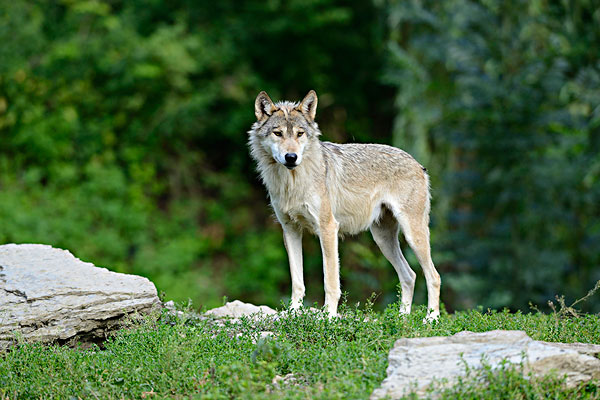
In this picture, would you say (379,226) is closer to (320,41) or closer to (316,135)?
(316,135)

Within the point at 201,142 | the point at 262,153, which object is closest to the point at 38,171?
the point at 201,142

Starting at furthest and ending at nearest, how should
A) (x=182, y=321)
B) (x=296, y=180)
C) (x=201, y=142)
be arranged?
(x=201, y=142) → (x=296, y=180) → (x=182, y=321)

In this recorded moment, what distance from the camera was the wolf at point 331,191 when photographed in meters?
7.00

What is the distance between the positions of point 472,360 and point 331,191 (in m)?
2.88

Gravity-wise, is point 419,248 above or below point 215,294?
below

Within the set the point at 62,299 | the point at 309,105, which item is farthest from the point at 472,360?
the point at 62,299

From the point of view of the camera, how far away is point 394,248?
7.93 metres

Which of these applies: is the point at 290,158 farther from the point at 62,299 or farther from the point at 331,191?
the point at 62,299

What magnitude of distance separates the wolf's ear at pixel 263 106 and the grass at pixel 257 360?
2.09 metres

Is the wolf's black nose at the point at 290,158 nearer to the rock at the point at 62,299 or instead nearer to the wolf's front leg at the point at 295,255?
the wolf's front leg at the point at 295,255

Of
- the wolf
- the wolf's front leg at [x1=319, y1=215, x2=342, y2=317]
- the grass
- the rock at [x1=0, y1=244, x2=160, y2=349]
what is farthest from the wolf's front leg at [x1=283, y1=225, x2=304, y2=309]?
the rock at [x1=0, y1=244, x2=160, y2=349]

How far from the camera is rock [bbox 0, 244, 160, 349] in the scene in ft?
21.0

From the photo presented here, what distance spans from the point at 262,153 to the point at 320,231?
1028mm

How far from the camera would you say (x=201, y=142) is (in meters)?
17.7
